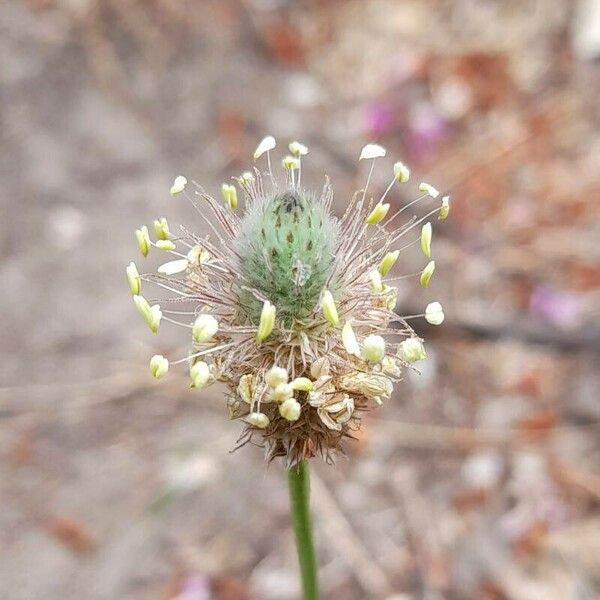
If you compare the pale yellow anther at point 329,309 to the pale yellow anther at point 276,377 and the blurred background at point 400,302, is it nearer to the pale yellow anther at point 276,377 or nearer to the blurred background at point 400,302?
the pale yellow anther at point 276,377

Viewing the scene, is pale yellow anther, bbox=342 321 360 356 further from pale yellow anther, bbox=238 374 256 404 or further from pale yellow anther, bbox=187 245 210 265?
pale yellow anther, bbox=187 245 210 265

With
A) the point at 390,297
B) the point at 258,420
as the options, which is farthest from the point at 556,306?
the point at 258,420

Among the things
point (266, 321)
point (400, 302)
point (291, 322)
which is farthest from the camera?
point (400, 302)

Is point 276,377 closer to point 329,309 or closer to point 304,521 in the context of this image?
point 329,309

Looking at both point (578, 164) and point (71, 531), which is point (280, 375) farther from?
point (578, 164)

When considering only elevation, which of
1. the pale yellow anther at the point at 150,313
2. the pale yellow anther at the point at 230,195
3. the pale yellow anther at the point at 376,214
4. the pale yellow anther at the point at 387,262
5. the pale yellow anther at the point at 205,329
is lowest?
the pale yellow anther at the point at 205,329

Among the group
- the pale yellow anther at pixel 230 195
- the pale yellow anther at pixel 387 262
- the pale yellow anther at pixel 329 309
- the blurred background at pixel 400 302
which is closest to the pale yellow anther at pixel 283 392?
the pale yellow anther at pixel 329 309
